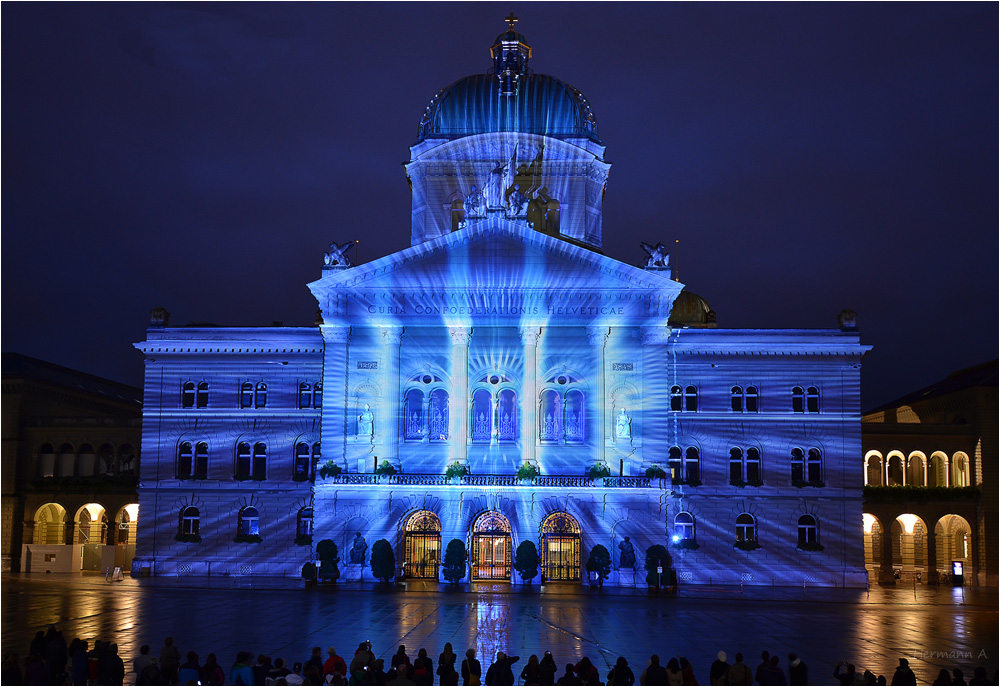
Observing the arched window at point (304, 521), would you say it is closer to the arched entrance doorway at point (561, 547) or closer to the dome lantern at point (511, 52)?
the arched entrance doorway at point (561, 547)

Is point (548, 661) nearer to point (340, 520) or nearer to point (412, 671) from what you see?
point (412, 671)

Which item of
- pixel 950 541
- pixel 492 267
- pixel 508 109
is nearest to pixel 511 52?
pixel 508 109

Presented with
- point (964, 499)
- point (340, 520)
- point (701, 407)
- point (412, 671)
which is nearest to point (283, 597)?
point (340, 520)

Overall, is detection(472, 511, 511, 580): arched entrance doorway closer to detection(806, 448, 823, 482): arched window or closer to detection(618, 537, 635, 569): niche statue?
detection(618, 537, 635, 569): niche statue

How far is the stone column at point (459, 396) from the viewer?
169 ft

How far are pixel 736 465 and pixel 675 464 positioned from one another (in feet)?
9.95

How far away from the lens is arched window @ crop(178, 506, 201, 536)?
183ft

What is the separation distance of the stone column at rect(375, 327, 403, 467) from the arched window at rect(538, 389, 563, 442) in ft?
22.4

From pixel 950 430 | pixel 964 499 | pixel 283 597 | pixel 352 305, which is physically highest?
pixel 352 305

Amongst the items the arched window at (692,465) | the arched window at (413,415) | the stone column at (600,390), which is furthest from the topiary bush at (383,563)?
the arched window at (692,465)

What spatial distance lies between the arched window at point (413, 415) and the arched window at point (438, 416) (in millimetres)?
398

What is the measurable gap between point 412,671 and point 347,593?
89.9 ft

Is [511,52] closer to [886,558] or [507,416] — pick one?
[507,416]

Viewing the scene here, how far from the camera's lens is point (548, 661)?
65.2 feet
